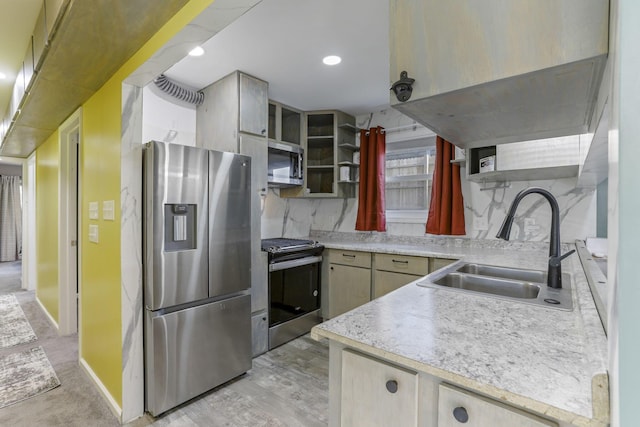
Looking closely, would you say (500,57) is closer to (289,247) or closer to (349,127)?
(289,247)

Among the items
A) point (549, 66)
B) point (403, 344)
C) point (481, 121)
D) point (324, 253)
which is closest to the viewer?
point (549, 66)

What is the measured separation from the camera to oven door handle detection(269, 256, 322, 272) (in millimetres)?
2898

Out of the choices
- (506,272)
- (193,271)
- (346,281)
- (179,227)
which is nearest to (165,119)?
(179,227)

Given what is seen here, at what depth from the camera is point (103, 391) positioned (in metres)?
2.17

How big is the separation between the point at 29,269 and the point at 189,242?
4842mm

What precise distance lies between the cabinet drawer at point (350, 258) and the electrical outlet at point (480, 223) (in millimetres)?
1078

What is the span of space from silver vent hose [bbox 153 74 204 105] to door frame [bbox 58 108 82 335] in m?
1.23

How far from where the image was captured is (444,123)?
127 cm

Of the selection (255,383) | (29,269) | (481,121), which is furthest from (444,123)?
(29,269)

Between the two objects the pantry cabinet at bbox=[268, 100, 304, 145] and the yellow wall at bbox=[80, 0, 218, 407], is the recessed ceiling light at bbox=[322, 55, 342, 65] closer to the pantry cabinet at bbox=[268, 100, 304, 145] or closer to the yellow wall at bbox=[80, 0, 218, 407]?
the pantry cabinet at bbox=[268, 100, 304, 145]

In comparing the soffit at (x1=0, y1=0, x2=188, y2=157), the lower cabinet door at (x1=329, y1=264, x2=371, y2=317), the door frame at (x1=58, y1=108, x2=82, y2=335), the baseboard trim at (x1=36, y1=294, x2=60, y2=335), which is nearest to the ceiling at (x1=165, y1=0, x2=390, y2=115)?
the soffit at (x1=0, y1=0, x2=188, y2=157)

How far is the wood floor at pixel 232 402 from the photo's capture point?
1929 millimetres

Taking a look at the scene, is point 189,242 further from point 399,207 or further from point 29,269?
point 29,269

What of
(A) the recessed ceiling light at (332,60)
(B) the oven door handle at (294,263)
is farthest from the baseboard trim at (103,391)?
(A) the recessed ceiling light at (332,60)
